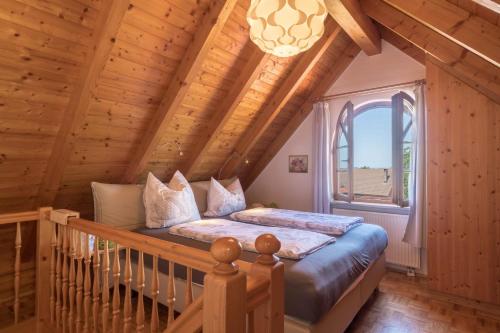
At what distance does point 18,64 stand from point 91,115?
2.02 feet

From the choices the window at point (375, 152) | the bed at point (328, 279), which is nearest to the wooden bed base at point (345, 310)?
the bed at point (328, 279)

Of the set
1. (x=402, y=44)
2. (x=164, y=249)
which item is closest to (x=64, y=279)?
(x=164, y=249)

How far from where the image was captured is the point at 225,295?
2.65 feet

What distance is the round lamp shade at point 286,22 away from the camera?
162cm

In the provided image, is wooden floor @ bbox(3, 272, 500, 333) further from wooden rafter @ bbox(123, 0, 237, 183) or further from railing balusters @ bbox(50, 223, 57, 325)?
wooden rafter @ bbox(123, 0, 237, 183)

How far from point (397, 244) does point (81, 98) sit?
3.50 meters

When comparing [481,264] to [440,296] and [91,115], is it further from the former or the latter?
[91,115]

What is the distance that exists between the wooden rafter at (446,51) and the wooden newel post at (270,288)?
2354 millimetres

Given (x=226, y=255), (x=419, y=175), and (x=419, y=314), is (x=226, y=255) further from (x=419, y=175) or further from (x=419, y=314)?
(x=419, y=175)

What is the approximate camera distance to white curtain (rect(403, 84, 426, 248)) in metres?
3.12

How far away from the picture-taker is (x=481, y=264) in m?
2.55

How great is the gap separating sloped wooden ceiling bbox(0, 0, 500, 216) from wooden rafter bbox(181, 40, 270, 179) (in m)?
0.01

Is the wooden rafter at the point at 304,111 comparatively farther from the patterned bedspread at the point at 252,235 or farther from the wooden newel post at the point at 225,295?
the wooden newel post at the point at 225,295

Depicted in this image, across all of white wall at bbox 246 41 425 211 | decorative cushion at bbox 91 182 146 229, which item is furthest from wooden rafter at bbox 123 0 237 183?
white wall at bbox 246 41 425 211
